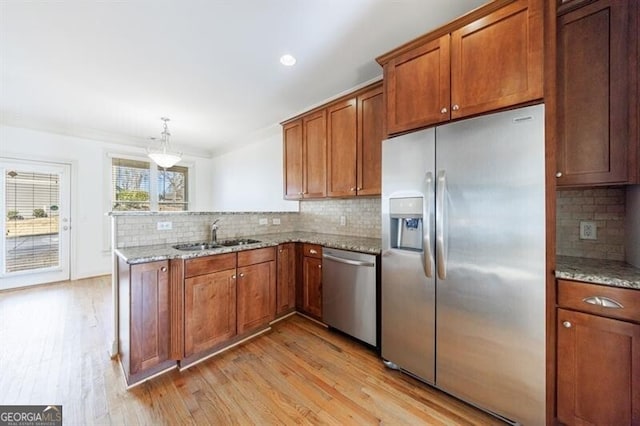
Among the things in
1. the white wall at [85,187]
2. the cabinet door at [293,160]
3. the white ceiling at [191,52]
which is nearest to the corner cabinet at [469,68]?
the white ceiling at [191,52]

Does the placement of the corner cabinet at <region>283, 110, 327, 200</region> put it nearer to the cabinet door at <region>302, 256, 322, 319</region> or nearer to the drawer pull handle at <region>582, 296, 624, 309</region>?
the cabinet door at <region>302, 256, 322, 319</region>

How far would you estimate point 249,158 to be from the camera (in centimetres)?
495

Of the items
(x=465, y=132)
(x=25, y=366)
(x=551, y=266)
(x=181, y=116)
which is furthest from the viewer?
(x=181, y=116)

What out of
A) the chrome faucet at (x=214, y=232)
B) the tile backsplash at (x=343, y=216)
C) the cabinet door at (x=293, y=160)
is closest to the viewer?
the chrome faucet at (x=214, y=232)

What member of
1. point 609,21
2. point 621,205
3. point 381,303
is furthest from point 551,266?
point 609,21

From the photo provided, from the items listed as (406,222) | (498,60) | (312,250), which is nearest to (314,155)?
(312,250)

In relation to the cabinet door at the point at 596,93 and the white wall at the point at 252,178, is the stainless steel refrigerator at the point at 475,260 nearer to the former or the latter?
the cabinet door at the point at 596,93

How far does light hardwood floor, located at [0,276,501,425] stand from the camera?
1.56 metres

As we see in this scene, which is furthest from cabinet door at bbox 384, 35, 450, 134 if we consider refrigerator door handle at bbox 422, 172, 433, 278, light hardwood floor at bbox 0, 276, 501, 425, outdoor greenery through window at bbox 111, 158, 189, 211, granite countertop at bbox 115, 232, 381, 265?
outdoor greenery through window at bbox 111, 158, 189, 211

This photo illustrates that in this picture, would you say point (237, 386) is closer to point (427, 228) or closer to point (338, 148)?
point (427, 228)

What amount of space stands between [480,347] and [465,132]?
1.32m

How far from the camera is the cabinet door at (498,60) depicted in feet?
4.48

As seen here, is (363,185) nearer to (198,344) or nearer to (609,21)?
(609,21)

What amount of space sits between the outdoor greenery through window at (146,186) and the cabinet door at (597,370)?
6402 millimetres
